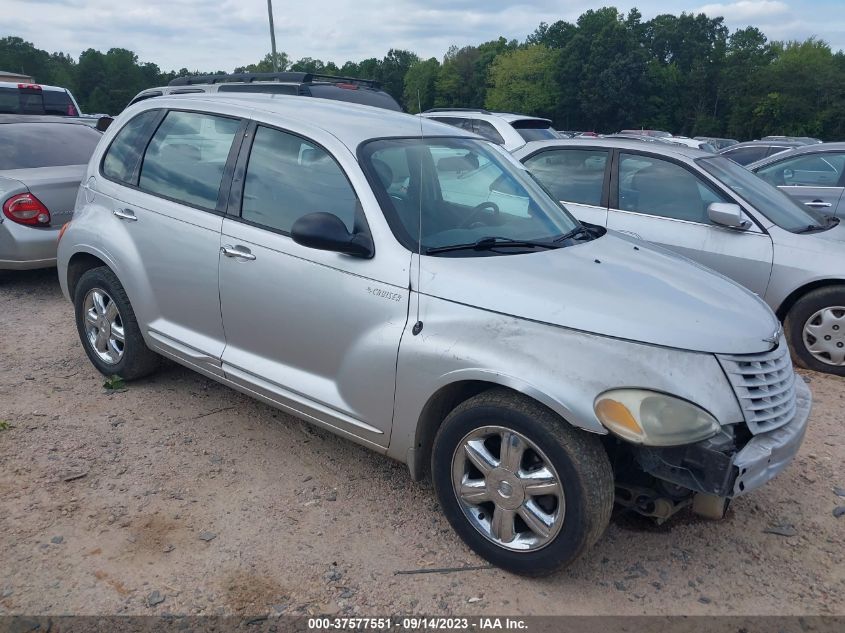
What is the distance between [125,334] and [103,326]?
291 mm

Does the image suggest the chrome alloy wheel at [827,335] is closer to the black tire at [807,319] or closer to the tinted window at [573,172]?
the black tire at [807,319]

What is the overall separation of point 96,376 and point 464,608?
10.8ft

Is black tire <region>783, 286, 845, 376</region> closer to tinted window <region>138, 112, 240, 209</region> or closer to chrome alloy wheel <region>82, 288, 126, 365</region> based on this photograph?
tinted window <region>138, 112, 240, 209</region>

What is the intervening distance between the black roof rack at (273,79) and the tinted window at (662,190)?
4.39 m

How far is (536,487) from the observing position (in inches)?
112

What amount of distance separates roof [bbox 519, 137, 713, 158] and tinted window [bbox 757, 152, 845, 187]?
7.95 ft

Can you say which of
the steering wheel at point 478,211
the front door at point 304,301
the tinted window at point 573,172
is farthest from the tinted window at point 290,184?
the tinted window at point 573,172

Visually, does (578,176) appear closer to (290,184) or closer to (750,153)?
(290,184)

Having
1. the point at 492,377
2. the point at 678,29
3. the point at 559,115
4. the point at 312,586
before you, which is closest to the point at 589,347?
the point at 492,377

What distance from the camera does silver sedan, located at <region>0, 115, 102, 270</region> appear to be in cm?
664

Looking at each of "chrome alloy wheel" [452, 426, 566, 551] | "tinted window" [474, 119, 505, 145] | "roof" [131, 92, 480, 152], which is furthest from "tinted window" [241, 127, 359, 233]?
"tinted window" [474, 119, 505, 145]

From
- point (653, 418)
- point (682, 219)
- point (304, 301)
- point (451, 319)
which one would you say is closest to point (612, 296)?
point (653, 418)

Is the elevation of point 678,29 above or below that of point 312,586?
above

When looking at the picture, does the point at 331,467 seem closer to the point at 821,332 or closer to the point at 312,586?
the point at 312,586
